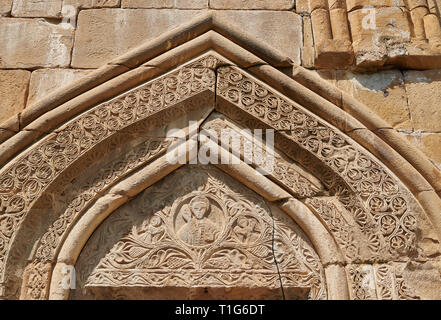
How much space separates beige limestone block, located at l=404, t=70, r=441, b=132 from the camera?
13.8ft

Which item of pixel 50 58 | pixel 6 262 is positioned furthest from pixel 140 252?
pixel 50 58

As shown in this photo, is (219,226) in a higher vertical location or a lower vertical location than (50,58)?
lower

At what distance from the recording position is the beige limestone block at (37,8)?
477 cm

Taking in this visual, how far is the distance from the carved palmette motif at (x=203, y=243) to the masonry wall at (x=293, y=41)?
129cm

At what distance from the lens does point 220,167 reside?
4.21 meters

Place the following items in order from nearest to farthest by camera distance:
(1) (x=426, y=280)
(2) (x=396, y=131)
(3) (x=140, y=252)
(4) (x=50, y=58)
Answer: (1) (x=426, y=280)
(3) (x=140, y=252)
(2) (x=396, y=131)
(4) (x=50, y=58)

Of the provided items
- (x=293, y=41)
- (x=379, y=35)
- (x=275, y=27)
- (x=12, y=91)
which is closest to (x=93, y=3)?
(x=12, y=91)

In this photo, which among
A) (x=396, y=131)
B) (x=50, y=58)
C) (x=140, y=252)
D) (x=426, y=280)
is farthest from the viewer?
(x=50, y=58)

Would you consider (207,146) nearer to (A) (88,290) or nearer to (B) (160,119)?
(B) (160,119)

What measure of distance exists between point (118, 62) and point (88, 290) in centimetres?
193

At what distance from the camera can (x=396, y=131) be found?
4.16 m

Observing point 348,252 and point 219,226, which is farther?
point 219,226

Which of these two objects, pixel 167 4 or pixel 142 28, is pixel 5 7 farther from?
pixel 167 4

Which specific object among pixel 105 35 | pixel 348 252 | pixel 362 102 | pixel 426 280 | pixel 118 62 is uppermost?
pixel 105 35
